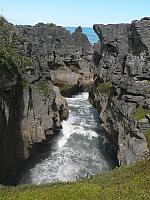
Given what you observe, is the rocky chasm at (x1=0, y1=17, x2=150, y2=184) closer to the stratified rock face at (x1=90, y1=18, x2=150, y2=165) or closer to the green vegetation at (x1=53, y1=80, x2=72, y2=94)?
the stratified rock face at (x1=90, y1=18, x2=150, y2=165)

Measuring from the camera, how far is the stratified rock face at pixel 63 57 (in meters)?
67.0

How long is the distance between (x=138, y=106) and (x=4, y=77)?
1377cm

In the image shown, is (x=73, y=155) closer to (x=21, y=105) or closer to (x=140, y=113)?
(x=21, y=105)

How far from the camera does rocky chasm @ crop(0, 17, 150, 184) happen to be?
3769cm

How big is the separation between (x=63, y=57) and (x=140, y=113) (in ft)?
105

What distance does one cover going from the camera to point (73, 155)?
149 feet

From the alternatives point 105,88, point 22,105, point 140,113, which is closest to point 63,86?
point 105,88

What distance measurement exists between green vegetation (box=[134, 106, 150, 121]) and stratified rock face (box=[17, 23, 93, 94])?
78.3ft

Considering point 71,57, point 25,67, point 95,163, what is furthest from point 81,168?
point 71,57

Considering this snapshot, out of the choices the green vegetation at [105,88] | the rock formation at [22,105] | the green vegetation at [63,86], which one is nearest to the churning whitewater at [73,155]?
the rock formation at [22,105]

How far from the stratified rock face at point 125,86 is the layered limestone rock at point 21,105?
7077 mm

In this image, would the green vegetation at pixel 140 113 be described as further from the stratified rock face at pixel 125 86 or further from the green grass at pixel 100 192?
the green grass at pixel 100 192

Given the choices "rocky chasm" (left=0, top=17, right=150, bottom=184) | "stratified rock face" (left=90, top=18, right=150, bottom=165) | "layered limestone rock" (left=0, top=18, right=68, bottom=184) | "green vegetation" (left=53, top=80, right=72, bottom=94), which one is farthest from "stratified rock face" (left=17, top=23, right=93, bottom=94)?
"layered limestone rock" (left=0, top=18, right=68, bottom=184)

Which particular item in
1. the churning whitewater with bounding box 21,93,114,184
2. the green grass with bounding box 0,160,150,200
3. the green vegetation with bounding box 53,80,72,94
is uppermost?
the green grass with bounding box 0,160,150,200
